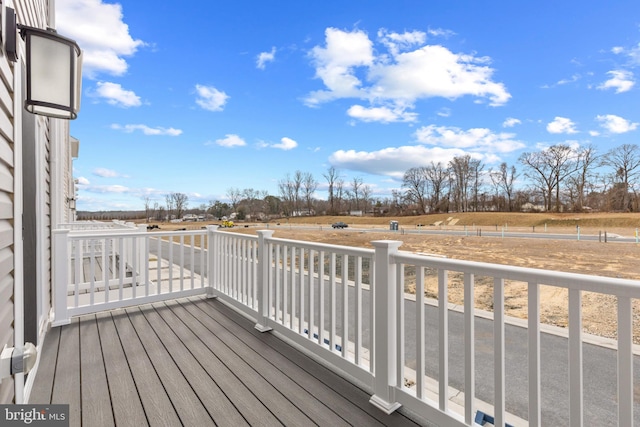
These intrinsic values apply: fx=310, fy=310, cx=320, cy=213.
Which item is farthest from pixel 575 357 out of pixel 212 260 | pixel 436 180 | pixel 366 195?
pixel 366 195

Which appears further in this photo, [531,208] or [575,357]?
[531,208]

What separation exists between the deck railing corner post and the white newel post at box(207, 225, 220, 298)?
4.23 ft

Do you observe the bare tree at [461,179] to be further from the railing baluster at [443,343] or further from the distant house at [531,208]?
the railing baluster at [443,343]

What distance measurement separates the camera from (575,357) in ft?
3.53

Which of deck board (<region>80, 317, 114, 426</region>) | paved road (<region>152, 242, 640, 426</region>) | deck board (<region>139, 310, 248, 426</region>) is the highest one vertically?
deck board (<region>139, 310, 248, 426</region>)

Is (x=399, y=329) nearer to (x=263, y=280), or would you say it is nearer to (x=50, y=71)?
(x=263, y=280)

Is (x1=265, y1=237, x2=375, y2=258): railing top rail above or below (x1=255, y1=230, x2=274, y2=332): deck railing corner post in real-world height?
above

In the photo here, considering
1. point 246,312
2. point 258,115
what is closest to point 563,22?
point 258,115

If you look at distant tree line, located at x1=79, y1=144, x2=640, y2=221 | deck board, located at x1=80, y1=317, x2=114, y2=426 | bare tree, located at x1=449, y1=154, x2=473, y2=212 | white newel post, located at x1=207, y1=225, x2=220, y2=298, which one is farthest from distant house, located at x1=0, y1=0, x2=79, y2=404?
bare tree, located at x1=449, y1=154, x2=473, y2=212

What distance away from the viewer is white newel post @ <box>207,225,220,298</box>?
4.01m

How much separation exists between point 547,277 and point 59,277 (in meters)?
3.96

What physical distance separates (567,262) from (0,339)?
46.1 ft

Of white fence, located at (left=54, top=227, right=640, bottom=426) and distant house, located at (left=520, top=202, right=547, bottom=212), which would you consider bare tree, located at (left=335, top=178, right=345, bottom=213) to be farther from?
white fence, located at (left=54, top=227, right=640, bottom=426)

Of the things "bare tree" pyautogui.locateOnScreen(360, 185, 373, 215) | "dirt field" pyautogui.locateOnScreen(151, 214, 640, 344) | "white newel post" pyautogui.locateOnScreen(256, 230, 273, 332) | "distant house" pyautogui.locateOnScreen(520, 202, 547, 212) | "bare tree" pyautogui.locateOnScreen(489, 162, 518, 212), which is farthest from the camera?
"bare tree" pyautogui.locateOnScreen(360, 185, 373, 215)
